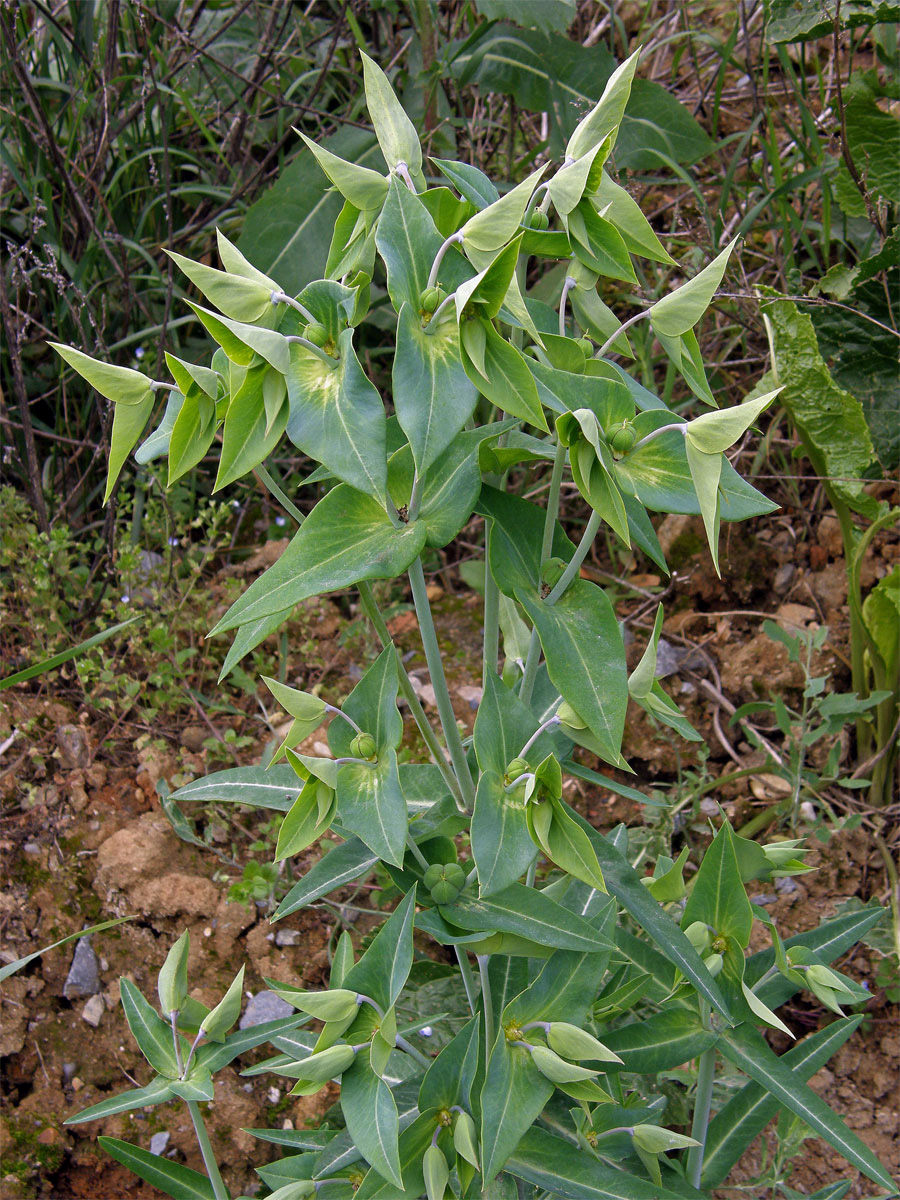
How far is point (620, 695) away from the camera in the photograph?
0.95 metres

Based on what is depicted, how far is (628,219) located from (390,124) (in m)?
0.26

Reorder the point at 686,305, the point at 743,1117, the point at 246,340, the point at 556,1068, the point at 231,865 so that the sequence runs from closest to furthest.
Result: the point at 246,340 < the point at 686,305 < the point at 556,1068 < the point at 743,1117 < the point at 231,865

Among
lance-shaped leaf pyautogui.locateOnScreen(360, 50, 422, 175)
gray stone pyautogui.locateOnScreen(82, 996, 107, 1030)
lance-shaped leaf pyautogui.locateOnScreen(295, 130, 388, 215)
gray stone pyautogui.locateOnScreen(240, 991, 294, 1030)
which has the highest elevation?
lance-shaped leaf pyautogui.locateOnScreen(360, 50, 422, 175)

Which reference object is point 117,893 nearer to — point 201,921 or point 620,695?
point 201,921

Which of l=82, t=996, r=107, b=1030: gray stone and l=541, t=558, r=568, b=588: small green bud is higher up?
l=541, t=558, r=568, b=588: small green bud

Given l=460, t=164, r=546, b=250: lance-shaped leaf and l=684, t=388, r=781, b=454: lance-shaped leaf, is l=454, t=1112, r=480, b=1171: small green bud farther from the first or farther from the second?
l=460, t=164, r=546, b=250: lance-shaped leaf

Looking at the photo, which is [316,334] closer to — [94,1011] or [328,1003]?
[328,1003]

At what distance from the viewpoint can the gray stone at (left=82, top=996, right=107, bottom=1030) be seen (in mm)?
1817

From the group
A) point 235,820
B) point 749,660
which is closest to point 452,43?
point 749,660

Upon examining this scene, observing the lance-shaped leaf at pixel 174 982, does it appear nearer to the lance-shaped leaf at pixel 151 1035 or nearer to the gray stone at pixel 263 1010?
the lance-shaped leaf at pixel 151 1035

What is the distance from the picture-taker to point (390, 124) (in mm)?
960

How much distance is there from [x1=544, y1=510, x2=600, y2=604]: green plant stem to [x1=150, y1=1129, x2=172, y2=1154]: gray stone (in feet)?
4.18

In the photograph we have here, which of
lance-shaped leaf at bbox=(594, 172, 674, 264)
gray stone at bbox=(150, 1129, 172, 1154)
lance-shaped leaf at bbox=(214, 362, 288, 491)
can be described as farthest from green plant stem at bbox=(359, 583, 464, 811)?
gray stone at bbox=(150, 1129, 172, 1154)

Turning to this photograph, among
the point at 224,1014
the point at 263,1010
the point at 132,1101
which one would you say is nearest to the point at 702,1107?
the point at 224,1014
